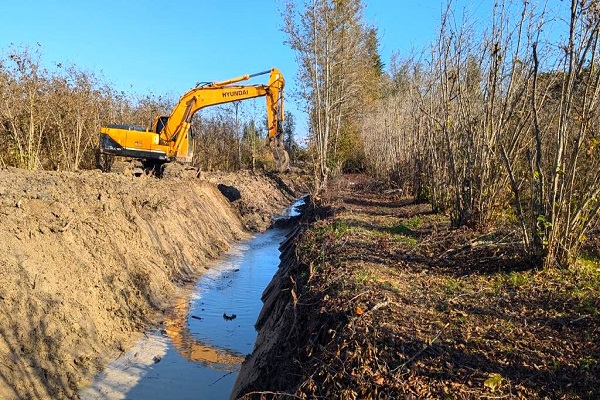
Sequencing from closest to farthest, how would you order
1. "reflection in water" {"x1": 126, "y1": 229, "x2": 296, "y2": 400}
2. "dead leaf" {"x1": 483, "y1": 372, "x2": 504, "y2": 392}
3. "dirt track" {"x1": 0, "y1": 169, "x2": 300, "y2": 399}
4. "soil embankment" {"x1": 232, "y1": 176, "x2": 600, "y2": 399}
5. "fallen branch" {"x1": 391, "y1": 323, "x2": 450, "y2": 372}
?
"dead leaf" {"x1": 483, "y1": 372, "x2": 504, "y2": 392}, "soil embankment" {"x1": 232, "y1": 176, "x2": 600, "y2": 399}, "fallen branch" {"x1": 391, "y1": 323, "x2": 450, "y2": 372}, "dirt track" {"x1": 0, "y1": 169, "x2": 300, "y2": 399}, "reflection in water" {"x1": 126, "y1": 229, "x2": 296, "y2": 400}

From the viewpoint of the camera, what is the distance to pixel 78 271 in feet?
23.7

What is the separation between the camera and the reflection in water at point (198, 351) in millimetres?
6734

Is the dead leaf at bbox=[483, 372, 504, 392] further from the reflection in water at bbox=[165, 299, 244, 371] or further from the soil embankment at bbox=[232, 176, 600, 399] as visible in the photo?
the reflection in water at bbox=[165, 299, 244, 371]

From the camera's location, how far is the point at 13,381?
4.83 meters

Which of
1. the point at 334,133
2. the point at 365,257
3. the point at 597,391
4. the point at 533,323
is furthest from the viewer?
the point at 334,133

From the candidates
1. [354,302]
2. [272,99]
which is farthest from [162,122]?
[354,302]

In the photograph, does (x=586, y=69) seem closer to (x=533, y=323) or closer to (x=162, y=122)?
(x=533, y=323)

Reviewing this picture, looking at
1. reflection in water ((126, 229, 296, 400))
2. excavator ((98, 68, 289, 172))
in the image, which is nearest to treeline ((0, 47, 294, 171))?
excavator ((98, 68, 289, 172))

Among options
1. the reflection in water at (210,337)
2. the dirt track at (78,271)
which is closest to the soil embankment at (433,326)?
the reflection in water at (210,337)

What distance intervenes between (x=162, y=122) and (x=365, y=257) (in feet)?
42.4

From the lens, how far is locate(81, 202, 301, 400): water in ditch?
585 cm

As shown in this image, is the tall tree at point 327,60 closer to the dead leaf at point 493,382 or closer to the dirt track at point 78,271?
the dirt track at point 78,271

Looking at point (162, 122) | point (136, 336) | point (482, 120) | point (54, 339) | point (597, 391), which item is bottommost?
point (136, 336)

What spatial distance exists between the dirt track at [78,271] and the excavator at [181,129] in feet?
11.2
